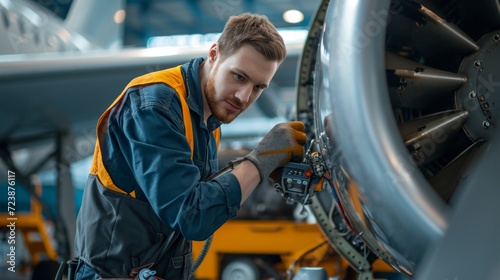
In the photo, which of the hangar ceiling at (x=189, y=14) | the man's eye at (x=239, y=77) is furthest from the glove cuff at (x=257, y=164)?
the hangar ceiling at (x=189, y=14)

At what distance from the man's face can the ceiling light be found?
18937 millimetres

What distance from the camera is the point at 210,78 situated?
7.37 feet

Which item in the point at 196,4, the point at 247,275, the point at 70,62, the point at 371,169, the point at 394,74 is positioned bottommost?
the point at 247,275

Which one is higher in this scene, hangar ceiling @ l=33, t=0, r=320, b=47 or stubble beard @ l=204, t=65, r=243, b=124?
hangar ceiling @ l=33, t=0, r=320, b=47

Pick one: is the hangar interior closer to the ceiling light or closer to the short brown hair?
the short brown hair

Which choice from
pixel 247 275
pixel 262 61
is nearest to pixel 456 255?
pixel 262 61

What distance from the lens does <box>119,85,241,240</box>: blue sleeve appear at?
1.95 m

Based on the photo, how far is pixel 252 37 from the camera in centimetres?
215

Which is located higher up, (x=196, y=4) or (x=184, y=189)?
(x=196, y=4)

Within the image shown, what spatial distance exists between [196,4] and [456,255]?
21.0m

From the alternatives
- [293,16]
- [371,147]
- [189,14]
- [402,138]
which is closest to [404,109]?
[402,138]

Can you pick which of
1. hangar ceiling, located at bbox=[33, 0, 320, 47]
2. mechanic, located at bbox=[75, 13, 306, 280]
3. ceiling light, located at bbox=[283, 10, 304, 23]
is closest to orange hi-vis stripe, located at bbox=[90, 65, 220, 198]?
mechanic, located at bbox=[75, 13, 306, 280]

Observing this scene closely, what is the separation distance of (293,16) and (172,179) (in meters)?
19.5

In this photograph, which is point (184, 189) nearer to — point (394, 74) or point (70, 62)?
point (394, 74)
